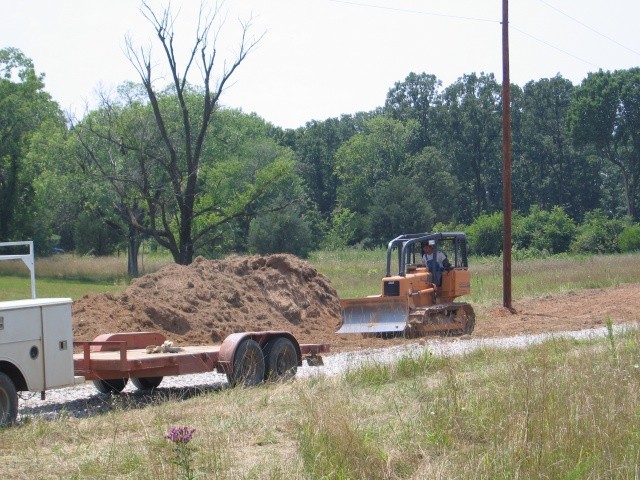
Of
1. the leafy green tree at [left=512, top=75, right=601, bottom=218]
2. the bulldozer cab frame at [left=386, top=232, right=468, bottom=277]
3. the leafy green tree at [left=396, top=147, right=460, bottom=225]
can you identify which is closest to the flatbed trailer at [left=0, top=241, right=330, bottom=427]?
the bulldozer cab frame at [left=386, top=232, right=468, bottom=277]

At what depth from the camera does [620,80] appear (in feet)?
298

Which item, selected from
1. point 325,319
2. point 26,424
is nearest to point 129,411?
point 26,424

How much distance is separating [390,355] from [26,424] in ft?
24.7

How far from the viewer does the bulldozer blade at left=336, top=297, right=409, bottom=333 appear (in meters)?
22.5

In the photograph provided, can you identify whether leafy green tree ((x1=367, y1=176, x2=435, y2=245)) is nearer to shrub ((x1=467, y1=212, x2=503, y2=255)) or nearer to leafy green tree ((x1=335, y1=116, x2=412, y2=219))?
shrub ((x1=467, y1=212, x2=503, y2=255))

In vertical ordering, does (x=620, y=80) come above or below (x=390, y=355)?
above

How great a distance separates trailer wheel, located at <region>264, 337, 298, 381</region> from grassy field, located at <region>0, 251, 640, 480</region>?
1481 millimetres

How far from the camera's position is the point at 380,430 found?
9.54 metres

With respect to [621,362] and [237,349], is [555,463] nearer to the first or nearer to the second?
[621,362]

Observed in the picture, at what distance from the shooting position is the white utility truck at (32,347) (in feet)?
37.2

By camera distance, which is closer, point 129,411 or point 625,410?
point 625,410

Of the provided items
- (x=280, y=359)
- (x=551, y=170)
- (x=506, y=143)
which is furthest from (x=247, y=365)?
(x=551, y=170)

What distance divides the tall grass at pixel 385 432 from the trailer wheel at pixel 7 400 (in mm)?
230

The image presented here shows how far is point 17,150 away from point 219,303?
49.1 metres
